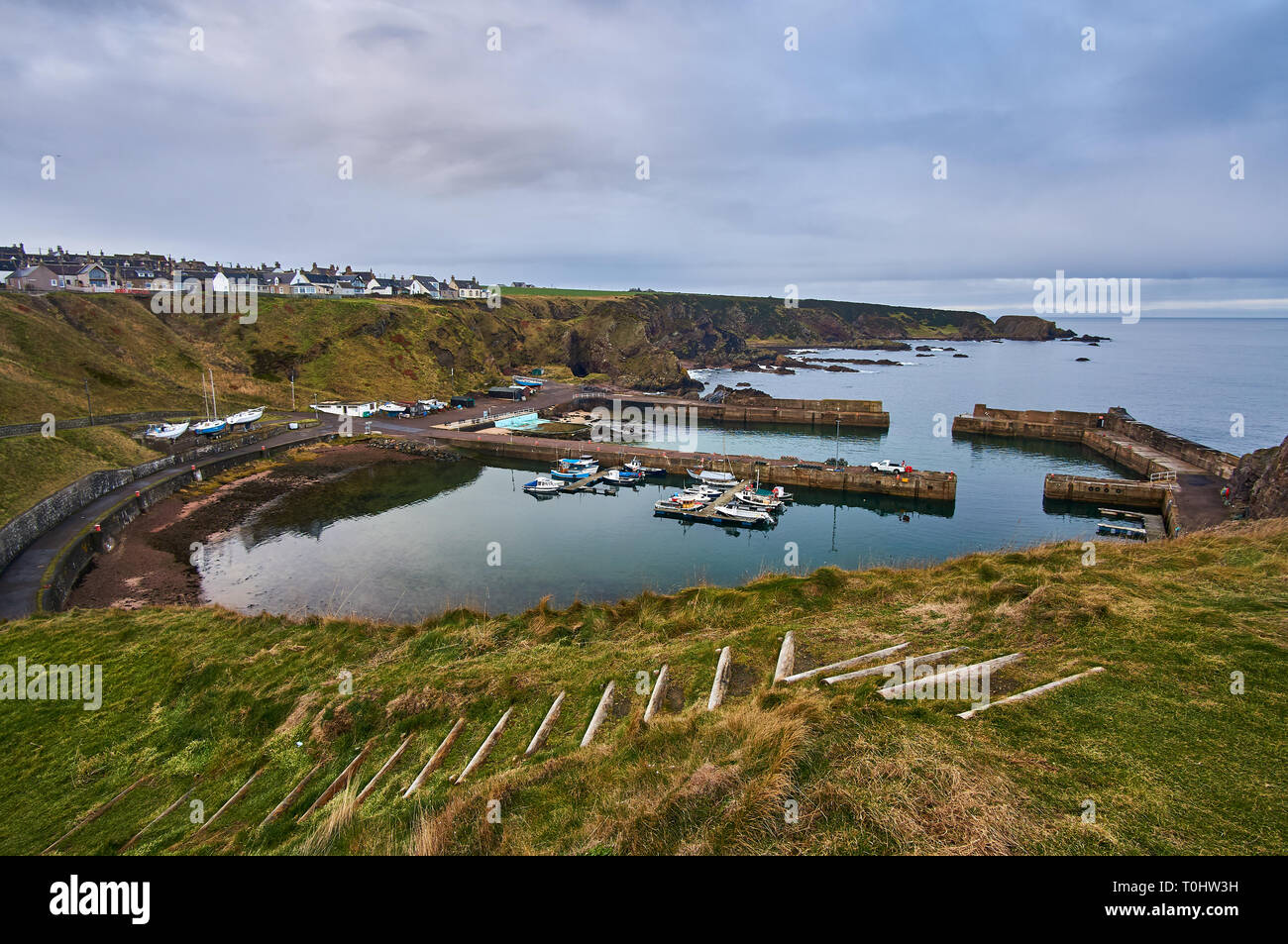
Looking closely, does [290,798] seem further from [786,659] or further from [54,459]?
[54,459]

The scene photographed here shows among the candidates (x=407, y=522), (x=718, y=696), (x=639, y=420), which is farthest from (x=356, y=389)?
(x=718, y=696)

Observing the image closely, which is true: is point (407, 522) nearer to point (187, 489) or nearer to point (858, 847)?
point (187, 489)

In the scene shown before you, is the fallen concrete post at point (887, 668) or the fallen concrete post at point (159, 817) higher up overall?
the fallen concrete post at point (887, 668)

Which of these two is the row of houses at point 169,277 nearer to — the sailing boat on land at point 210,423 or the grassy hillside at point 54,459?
the sailing boat on land at point 210,423

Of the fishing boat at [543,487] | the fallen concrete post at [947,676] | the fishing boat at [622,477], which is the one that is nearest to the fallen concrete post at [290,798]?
the fallen concrete post at [947,676]

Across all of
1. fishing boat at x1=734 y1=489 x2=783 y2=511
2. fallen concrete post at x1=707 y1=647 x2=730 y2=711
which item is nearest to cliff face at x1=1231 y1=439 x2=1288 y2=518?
fishing boat at x1=734 y1=489 x2=783 y2=511
